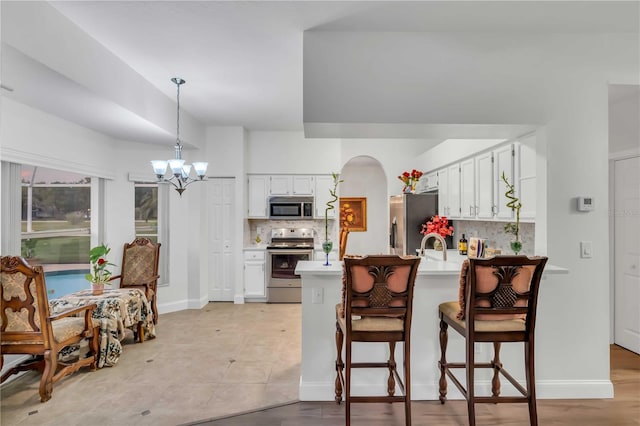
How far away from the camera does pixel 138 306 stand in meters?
3.91

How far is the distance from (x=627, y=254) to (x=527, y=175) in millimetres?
1777

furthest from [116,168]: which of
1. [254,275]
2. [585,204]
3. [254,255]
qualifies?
[585,204]

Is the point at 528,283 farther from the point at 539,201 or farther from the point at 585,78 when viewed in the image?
the point at 585,78

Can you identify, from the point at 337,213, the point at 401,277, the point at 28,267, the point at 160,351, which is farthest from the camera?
the point at 337,213

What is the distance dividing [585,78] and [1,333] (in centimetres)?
502

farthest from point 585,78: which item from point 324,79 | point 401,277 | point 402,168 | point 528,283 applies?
point 402,168

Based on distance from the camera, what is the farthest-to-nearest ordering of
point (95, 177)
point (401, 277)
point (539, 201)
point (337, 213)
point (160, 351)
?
point (337, 213), point (95, 177), point (160, 351), point (539, 201), point (401, 277)

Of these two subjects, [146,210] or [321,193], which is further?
[321,193]

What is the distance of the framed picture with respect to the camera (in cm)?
832

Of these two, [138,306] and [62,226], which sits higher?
[62,226]

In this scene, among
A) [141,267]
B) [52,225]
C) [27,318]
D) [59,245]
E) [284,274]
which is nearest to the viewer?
[27,318]

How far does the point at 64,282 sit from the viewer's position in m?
4.34

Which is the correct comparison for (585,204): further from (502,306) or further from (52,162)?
(52,162)

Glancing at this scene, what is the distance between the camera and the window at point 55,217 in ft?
12.1
